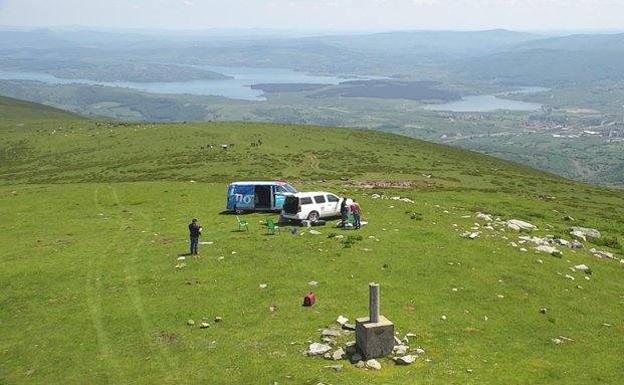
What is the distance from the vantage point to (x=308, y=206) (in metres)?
43.0

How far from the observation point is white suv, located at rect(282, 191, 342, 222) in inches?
1681

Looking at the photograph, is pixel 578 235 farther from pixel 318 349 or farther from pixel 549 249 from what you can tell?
pixel 318 349

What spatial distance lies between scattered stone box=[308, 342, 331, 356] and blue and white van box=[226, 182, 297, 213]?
87.8 ft

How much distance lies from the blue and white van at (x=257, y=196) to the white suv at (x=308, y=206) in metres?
5.85

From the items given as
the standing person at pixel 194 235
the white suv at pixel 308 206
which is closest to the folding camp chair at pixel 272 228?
the white suv at pixel 308 206

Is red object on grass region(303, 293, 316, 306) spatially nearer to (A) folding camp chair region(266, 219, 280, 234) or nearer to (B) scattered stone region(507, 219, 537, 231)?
(A) folding camp chair region(266, 219, 280, 234)

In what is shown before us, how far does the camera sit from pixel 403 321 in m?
25.2

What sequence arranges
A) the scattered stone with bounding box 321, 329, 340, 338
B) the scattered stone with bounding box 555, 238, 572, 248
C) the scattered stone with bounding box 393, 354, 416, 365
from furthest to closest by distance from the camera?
1. the scattered stone with bounding box 555, 238, 572, 248
2. the scattered stone with bounding box 321, 329, 340, 338
3. the scattered stone with bounding box 393, 354, 416, 365

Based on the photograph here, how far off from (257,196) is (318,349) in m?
28.0

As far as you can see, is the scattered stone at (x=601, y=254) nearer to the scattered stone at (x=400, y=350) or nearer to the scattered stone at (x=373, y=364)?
the scattered stone at (x=400, y=350)

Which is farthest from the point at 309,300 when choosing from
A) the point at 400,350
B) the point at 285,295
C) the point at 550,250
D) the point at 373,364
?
the point at 550,250

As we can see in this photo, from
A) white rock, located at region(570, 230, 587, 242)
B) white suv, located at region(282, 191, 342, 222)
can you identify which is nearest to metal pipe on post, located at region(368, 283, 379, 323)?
Answer: white suv, located at region(282, 191, 342, 222)

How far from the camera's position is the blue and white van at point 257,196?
49438mm

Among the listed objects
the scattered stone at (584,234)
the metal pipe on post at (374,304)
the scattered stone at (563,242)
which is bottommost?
the scattered stone at (584,234)
